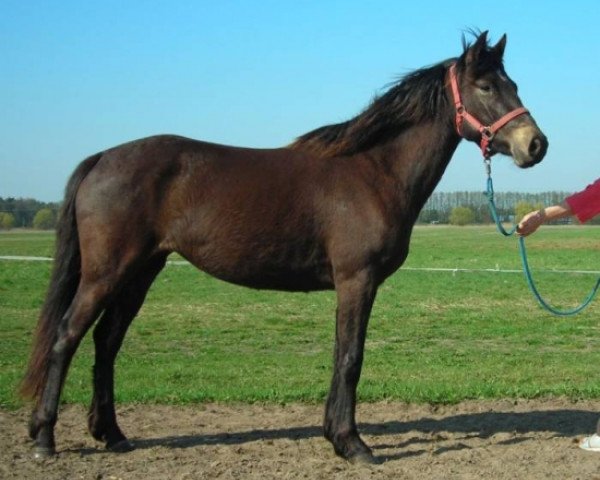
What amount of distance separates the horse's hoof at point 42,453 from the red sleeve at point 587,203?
4218 mm

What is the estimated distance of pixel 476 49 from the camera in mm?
6113

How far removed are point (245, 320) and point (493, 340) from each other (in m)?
5.22

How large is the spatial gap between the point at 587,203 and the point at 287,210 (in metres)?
2.18

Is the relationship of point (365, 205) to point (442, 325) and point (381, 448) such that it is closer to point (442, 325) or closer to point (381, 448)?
Answer: point (381, 448)

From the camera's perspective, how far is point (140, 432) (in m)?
6.96

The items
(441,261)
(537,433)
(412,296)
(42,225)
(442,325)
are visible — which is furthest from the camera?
(42,225)

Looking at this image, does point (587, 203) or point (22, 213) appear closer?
point (587, 203)

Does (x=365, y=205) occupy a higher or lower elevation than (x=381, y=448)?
higher

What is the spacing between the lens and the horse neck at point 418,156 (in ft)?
20.7

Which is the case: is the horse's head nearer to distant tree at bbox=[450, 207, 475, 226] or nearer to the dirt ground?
the dirt ground

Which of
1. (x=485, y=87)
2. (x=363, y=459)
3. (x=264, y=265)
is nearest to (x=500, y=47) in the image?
(x=485, y=87)

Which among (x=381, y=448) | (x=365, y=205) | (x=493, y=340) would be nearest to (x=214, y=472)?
(x=381, y=448)

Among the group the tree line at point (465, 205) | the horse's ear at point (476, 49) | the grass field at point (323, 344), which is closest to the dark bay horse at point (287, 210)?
the horse's ear at point (476, 49)

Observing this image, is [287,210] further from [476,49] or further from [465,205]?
[465,205]
